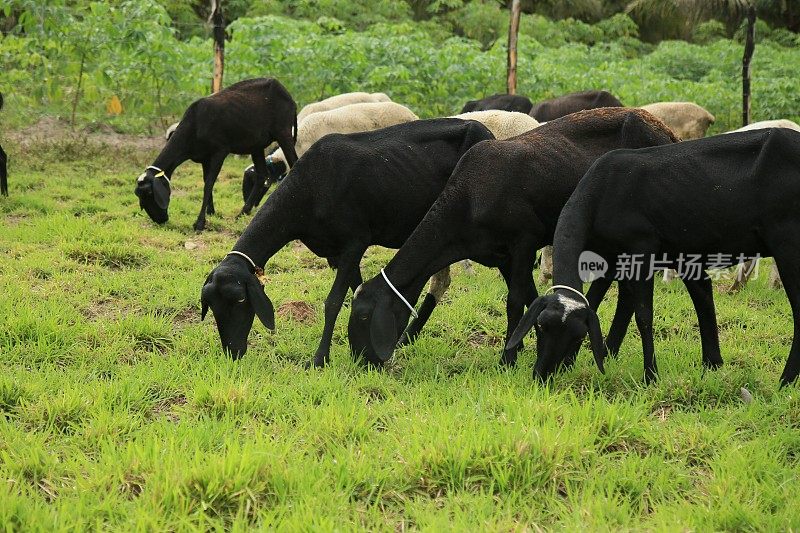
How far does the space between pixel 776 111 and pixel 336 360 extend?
13.2 metres

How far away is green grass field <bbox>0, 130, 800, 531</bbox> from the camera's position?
3.75 meters

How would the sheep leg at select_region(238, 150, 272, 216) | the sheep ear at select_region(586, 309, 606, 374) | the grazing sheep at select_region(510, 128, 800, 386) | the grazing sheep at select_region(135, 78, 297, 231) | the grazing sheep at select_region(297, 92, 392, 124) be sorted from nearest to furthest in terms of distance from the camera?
1. the sheep ear at select_region(586, 309, 606, 374)
2. the grazing sheep at select_region(510, 128, 800, 386)
3. the grazing sheep at select_region(135, 78, 297, 231)
4. the sheep leg at select_region(238, 150, 272, 216)
5. the grazing sheep at select_region(297, 92, 392, 124)

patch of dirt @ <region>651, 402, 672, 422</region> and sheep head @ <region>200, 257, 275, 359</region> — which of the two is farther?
sheep head @ <region>200, 257, 275, 359</region>

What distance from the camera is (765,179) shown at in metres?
5.30

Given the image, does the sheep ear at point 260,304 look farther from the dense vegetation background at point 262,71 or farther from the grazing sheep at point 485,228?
the dense vegetation background at point 262,71

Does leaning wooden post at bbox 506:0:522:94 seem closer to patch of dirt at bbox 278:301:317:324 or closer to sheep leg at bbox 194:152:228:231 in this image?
sheep leg at bbox 194:152:228:231

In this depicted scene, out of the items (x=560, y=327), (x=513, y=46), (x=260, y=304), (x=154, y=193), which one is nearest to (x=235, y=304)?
(x=260, y=304)

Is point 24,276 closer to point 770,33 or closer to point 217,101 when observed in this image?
point 217,101

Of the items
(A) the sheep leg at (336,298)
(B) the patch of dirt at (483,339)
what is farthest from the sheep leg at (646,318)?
(A) the sheep leg at (336,298)

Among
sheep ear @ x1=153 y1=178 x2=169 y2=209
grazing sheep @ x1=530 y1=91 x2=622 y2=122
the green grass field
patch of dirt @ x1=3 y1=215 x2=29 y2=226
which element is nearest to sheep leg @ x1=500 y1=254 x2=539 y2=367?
the green grass field

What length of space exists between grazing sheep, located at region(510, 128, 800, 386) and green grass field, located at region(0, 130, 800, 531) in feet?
2.02

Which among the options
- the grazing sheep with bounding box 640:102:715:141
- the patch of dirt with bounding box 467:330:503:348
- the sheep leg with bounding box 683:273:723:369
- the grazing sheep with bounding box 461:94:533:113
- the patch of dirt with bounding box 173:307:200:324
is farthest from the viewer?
the grazing sheep with bounding box 461:94:533:113

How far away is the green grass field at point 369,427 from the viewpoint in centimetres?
375

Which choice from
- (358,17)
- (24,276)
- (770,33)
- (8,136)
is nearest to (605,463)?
(24,276)
